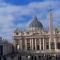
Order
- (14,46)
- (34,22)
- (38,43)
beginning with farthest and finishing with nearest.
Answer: (34,22) < (38,43) < (14,46)

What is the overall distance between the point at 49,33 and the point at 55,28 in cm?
78

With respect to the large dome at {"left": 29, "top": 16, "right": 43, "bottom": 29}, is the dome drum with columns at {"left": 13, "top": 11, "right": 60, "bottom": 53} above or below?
below

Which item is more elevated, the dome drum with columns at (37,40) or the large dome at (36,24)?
the large dome at (36,24)

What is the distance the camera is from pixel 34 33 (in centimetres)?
1416

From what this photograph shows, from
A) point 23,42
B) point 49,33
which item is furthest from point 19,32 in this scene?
point 49,33

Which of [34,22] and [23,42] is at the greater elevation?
[34,22]

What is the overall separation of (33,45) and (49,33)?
1.20 metres

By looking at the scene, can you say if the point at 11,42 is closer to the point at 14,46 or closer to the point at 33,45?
the point at 14,46

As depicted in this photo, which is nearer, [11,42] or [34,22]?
[11,42]

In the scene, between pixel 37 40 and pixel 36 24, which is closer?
pixel 37 40

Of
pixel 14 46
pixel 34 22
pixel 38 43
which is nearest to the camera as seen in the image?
pixel 14 46

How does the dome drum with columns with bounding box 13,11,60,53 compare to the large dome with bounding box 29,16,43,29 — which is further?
the large dome with bounding box 29,16,43,29

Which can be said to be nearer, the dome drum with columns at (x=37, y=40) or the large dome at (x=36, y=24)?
the dome drum with columns at (x=37, y=40)

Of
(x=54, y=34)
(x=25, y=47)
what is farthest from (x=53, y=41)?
(x=25, y=47)
